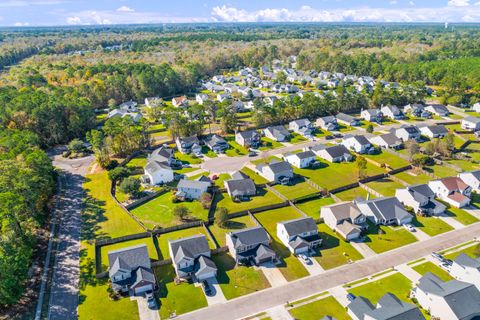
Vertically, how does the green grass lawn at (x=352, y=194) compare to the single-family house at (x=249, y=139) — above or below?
below

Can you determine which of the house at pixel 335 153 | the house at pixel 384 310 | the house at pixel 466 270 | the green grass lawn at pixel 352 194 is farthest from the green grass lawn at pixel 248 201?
the house at pixel 466 270

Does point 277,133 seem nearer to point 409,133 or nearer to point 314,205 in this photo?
point 314,205

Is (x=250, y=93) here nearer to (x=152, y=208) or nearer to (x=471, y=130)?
(x=471, y=130)

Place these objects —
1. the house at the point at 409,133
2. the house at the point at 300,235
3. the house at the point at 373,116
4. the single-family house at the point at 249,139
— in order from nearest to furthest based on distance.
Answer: the house at the point at 300,235
the single-family house at the point at 249,139
the house at the point at 409,133
the house at the point at 373,116

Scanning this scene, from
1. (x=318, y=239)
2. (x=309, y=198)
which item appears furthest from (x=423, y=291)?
(x=309, y=198)

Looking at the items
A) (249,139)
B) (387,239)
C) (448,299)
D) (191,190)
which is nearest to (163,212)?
(191,190)

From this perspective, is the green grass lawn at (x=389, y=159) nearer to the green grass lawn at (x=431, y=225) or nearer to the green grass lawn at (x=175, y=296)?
the green grass lawn at (x=431, y=225)

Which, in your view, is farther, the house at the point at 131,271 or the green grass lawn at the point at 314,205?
the green grass lawn at the point at 314,205
